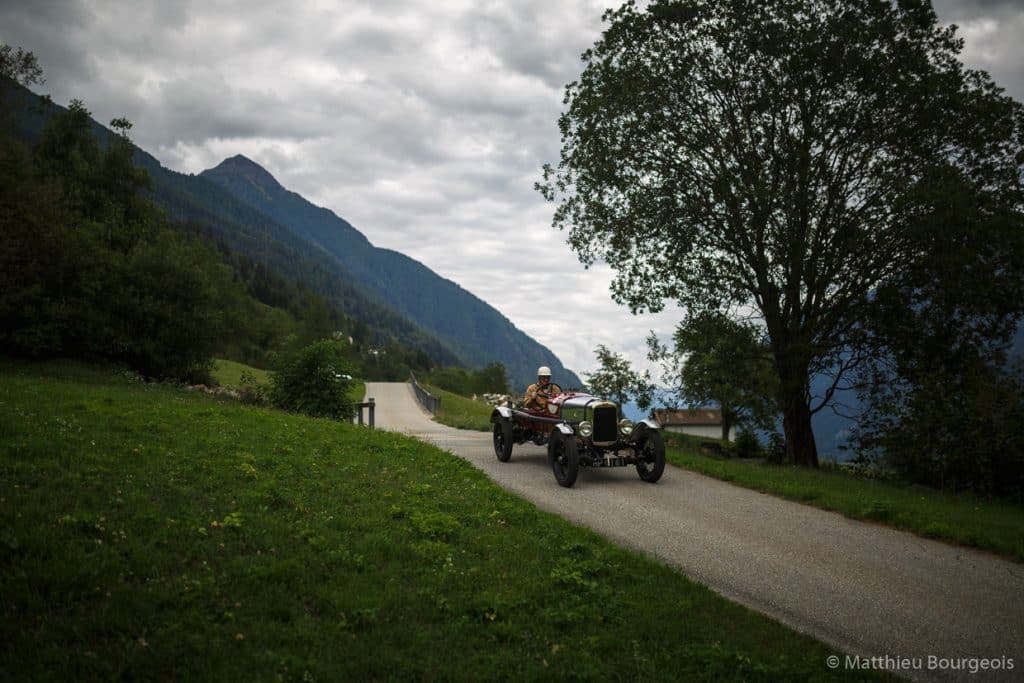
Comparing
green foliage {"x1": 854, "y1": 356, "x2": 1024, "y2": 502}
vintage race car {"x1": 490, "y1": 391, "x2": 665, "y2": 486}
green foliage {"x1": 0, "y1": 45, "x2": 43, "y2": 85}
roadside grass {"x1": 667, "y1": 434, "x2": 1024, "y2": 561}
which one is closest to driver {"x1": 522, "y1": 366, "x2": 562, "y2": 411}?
vintage race car {"x1": 490, "y1": 391, "x2": 665, "y2": 486}

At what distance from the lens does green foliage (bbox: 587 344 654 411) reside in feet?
75.2

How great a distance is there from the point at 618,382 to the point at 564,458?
15194 mm

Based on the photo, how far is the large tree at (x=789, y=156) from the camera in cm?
1680

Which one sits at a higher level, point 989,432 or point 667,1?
point 667,1

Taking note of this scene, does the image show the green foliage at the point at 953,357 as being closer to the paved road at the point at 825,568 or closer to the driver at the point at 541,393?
the paved road at the point at 825,568

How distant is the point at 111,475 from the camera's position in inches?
291

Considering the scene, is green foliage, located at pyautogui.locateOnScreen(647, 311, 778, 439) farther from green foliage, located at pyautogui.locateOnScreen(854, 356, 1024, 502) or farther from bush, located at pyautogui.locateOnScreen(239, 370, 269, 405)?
bush, located at pyautogui.locateOnScreen(239, 370, 269, 405)

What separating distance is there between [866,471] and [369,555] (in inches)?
683

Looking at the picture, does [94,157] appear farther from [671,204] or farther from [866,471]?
[866,471]

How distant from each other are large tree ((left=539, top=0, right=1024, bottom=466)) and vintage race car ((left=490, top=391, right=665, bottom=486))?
22.9ft

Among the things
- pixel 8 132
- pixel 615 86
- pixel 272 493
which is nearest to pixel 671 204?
pixel 615 86

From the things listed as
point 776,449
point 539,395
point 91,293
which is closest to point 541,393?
point 539,395

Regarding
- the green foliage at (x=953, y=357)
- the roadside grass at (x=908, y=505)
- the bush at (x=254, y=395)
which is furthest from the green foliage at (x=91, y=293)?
the green foliage at (x=953, y=357)

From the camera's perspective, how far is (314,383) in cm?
2166
